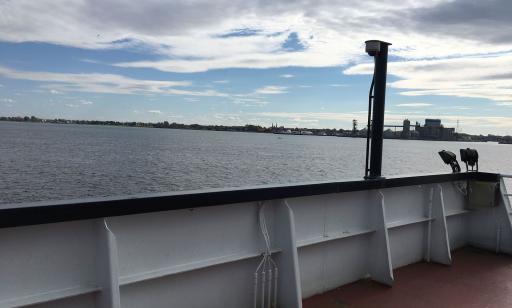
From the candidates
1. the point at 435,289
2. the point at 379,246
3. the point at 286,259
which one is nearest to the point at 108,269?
the point at 286,259

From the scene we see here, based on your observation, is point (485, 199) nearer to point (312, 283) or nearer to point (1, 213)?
point (312, 283)

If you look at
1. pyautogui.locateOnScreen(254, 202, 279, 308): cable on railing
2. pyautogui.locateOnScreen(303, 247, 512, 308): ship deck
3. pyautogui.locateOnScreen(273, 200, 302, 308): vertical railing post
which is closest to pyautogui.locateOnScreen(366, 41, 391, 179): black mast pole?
pyautogui.locateOnScreen(303, 247, 512, 308): ship deck

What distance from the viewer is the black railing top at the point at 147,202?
249 cm

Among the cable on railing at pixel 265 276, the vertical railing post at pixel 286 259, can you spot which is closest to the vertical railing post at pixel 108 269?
the cable on railing at pixel 265 276

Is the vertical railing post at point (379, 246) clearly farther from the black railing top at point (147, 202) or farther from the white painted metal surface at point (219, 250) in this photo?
the black railing top at point (147, 202)

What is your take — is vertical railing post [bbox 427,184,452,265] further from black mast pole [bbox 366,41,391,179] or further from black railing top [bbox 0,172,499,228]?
black railing top [bbox 0,172,499,228]

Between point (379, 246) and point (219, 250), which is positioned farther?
point (379, 246)

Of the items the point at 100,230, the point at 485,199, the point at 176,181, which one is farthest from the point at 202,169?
the point at 100,230

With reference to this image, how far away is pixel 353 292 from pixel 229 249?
1669mm

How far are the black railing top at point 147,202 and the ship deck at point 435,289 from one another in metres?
1.06

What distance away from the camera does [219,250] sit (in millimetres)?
3566

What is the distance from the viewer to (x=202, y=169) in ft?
146

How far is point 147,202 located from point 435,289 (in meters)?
3.44

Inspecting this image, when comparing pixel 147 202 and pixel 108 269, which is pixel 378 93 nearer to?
pixel 147 202
